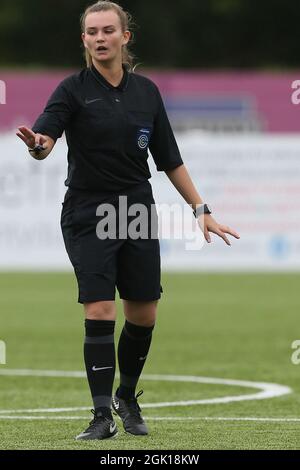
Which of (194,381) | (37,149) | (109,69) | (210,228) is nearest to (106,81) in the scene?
(109,69)

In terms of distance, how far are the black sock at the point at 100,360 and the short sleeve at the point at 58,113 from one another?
3.14ft

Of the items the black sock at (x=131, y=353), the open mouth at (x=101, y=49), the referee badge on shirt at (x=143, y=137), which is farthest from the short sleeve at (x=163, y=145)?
the black sock at (x=131, y=353)

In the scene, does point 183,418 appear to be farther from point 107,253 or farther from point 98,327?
point 107,253

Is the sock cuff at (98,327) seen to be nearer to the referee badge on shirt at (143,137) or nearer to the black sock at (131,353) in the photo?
the black sock at (131,353)

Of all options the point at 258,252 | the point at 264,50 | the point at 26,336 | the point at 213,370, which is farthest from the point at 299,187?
the point at 264,50

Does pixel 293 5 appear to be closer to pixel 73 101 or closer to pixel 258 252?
pixel 258 252

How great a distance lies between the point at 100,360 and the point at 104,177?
0.91 meters

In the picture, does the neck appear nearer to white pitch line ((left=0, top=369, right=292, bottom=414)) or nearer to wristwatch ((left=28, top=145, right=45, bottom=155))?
wristwatch ((left=28, top=145, right=45, bottom=155))

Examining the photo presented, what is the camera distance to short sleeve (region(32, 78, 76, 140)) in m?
6.73

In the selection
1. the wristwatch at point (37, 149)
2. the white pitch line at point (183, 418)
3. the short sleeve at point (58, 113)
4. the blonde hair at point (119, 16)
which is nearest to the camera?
the wristwatch at point (37, 149)

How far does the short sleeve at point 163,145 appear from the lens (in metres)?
7.15

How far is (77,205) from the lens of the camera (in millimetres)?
6902

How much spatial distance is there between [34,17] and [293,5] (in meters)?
7.45

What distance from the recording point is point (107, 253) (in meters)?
6.82
